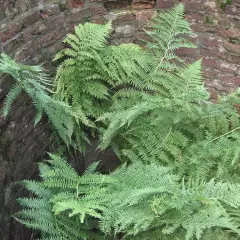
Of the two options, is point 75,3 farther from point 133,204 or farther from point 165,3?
point 133,204

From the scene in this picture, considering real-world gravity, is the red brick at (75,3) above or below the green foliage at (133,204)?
above

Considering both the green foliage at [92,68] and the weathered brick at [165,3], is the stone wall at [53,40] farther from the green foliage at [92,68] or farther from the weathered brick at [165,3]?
the green foliage at [92,68]

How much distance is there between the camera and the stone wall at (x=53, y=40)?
2877 mm

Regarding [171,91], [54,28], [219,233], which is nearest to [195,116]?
[171,91]

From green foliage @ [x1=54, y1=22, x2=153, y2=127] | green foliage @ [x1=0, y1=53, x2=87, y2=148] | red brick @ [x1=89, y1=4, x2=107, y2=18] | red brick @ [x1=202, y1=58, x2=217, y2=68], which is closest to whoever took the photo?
green foliage @ [x1=0, y1=53, x2=87, y2=148]

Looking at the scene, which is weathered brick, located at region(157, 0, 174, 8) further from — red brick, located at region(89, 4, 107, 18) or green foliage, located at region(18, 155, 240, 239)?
green foliage, located at region(18, 155, 240, 239)

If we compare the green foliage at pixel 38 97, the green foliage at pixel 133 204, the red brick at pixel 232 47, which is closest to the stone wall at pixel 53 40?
the red brick at pixel 232 47

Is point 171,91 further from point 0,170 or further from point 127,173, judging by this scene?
point 0,170

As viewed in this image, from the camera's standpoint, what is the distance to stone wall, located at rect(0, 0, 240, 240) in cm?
288

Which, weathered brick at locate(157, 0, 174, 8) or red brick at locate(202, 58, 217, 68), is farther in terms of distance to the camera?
red brick at locate(202, 58, 217, 68)

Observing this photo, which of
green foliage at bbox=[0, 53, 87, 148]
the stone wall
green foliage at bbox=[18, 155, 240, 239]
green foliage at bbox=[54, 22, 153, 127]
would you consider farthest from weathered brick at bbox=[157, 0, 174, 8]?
green foliage at bbox=[18, 155, 240, 239]

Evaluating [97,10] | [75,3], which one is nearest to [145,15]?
[97,10]

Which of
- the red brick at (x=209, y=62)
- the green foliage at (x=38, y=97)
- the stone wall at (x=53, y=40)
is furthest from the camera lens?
the red brick at (x=209, y=62)

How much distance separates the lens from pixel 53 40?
126 inches
